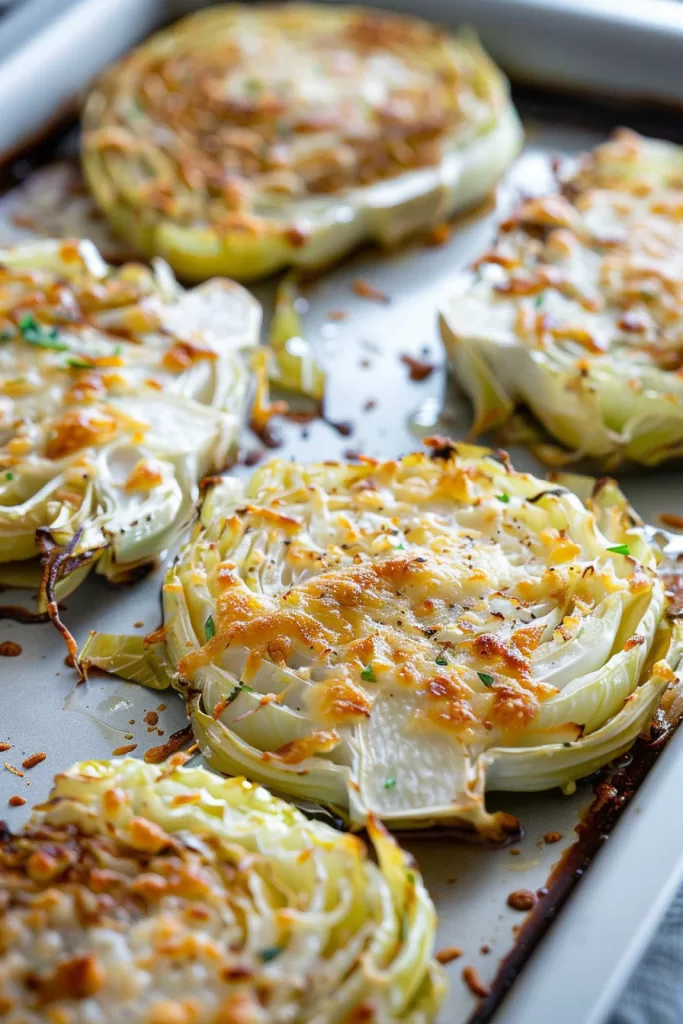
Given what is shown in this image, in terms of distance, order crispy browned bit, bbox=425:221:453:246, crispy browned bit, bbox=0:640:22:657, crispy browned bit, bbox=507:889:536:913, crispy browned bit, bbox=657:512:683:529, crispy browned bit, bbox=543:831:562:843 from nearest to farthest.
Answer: crispy browned bit, bbox=507:889:536:913 → crispy browned bit, bbox=543:831:562:843 → crispy browned bit, bbox=0:640:22:657 → crispy browned bit, bbox=657:512:683:529 → crispy browned bit, bbox=425:221:453:246

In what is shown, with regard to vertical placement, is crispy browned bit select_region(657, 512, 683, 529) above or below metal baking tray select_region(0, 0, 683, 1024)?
below

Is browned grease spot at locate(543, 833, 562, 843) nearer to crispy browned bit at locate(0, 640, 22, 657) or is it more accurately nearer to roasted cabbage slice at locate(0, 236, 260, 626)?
roasted cabbage slice at locate(0, 236, 260, 626)

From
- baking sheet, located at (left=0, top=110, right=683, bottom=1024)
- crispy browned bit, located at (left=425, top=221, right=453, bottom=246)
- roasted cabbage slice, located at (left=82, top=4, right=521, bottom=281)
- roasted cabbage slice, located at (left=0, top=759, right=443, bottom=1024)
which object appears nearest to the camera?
roasted cabbage slice, located at (left=0, top=759, right=443, bottom=1024)

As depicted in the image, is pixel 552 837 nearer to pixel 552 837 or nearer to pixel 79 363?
pixel 552 837

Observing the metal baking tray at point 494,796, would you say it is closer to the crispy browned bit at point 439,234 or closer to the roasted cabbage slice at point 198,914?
the crispy browned bit at point 439,234

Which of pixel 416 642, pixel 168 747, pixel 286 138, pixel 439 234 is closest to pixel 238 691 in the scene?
pixel 168 747

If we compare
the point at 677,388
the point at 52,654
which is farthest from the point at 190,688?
the point at 677,388

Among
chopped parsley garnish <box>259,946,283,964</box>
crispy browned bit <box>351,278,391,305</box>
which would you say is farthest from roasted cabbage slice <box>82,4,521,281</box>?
chopped parsley garnish <box>259,946,283,964</box>
